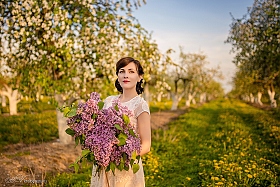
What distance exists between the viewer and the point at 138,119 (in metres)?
3.36

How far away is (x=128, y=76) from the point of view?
3674 mm

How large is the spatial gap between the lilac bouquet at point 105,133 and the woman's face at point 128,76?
31.8 inches

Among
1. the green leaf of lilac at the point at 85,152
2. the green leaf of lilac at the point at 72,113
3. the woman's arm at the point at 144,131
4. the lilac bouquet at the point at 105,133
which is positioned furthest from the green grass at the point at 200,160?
the green leaf of lilac at the point at 72,113

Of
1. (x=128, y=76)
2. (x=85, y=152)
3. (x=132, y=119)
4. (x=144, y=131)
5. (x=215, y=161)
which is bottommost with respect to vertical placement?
(x=215, y=161)

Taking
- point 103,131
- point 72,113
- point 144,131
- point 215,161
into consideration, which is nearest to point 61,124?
point 215,161

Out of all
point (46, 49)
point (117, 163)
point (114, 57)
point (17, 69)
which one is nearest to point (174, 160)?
point (114, 57)

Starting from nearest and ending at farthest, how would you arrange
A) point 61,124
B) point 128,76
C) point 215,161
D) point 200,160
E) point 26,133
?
point 128,76 → point 215,161 → point 200,160 → point 61,124 → point 26,133

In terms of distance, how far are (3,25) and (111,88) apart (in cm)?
454

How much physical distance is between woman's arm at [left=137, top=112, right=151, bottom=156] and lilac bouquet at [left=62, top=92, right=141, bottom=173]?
0.79 feet

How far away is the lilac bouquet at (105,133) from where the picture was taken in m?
2.72

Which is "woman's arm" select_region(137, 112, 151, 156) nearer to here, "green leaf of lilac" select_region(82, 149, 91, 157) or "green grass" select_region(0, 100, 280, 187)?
"green leaf of lilac" select_region(82, 149, 91, 157)

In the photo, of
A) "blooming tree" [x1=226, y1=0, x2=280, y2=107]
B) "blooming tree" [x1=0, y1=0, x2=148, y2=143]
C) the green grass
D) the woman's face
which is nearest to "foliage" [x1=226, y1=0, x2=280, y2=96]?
"blooming tree" [x1=226, y1=0, x2=280, y2=107]

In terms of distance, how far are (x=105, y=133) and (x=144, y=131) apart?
0.62 metres

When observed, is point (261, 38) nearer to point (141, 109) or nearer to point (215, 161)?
point (215, 161)
